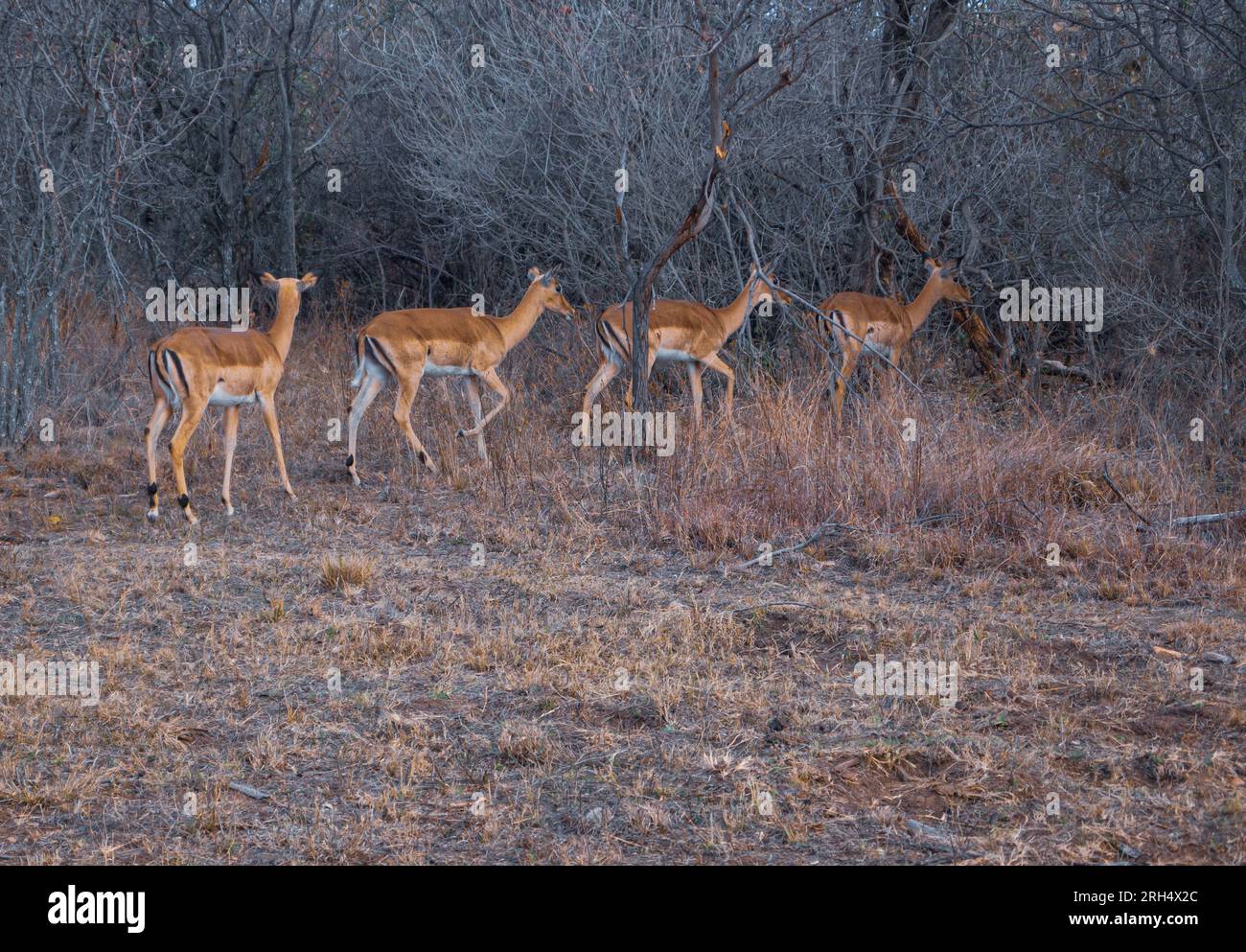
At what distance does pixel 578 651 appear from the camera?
5867 millimetres

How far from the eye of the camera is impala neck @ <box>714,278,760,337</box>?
11.2 metres

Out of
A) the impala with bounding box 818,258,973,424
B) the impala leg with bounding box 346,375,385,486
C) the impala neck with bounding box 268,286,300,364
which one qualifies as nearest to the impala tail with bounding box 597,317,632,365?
the impala with bounding box 818,258,973,424

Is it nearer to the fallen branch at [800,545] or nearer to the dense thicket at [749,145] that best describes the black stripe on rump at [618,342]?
the dense thicket at [749,145]

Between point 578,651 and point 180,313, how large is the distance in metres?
9.70

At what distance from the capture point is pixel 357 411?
32.8ft

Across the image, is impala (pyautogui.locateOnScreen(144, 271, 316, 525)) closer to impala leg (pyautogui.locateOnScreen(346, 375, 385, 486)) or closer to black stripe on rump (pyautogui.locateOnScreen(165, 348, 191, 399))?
black stripe on rump (pyautogui.locateOnScreen(165, 348, 191, 399))

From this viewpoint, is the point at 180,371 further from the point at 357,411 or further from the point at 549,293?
the point at 549,293

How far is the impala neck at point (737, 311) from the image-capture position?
1124 centimetres

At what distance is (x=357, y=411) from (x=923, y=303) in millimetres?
4830

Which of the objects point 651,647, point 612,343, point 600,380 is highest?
point 612,343

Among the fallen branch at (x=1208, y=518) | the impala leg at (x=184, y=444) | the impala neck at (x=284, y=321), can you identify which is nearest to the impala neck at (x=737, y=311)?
the impala neck at (x=284, y=321)

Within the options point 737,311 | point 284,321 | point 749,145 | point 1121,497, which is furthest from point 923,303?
point 284,321

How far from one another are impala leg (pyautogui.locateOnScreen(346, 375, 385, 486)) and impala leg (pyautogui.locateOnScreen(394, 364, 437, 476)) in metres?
0.21
